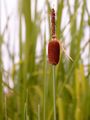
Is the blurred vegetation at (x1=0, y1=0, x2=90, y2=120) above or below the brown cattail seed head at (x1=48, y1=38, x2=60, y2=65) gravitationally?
below

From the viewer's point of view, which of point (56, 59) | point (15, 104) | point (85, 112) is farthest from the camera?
point (15, 104)

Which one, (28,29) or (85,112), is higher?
(28,29)

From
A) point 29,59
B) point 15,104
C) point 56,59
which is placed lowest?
point 15,104

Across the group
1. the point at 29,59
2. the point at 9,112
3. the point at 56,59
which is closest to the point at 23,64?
the point at 29,59

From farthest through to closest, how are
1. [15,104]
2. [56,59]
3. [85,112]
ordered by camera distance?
[15,104] < [85,112] < [56,59]

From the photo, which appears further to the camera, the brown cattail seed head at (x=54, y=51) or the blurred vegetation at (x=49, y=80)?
the blurred vegetation at (x=49, y=80)

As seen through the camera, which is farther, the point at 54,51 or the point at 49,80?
the point at 49,80

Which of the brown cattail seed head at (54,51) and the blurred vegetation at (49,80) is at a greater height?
the brown cattail seed head at (54,51)

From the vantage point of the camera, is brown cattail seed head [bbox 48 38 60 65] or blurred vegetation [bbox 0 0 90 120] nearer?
brown cattail seed head [bbox 48 38 60 65]

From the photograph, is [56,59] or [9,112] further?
[9,112]

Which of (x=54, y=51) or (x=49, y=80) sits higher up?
(x=54, y=51)

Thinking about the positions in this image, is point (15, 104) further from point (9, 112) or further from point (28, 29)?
point (28, 29)
